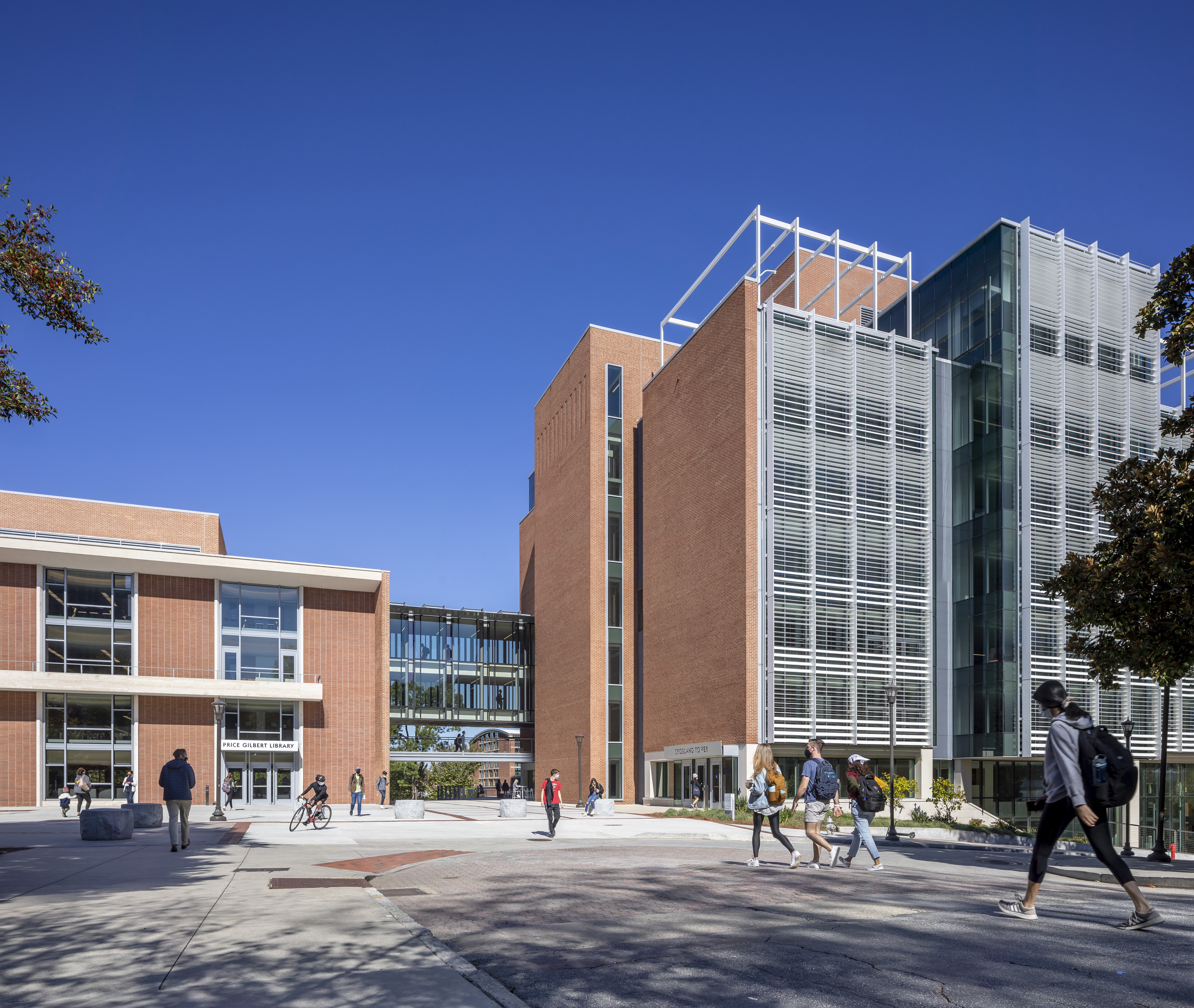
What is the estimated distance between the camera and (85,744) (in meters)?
49.4

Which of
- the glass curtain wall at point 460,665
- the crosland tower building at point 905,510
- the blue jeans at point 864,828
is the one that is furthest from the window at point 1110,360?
the blue jeans at point 864,828

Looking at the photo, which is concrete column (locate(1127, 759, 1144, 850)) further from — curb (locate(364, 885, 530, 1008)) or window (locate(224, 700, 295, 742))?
curb (locate(364, 885, 530, 1008))

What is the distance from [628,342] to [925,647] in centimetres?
2339

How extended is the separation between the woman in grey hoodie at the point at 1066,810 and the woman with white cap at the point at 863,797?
498cm

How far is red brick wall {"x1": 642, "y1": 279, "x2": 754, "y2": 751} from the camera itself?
138 ft

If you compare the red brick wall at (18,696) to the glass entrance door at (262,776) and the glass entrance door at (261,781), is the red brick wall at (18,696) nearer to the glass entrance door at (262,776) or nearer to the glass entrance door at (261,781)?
the glass entrance door at (262,776)

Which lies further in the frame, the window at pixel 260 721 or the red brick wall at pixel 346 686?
the red brick wall at pixel 346 686

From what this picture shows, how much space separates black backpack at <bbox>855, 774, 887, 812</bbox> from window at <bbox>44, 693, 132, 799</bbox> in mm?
45050

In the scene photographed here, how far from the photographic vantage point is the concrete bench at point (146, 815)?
85.9 ft

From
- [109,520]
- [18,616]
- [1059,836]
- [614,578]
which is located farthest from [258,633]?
[1059,836]

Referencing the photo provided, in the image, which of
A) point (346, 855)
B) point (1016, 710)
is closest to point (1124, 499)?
point (346, 855)

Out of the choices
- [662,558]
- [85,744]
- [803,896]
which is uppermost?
[662,558]

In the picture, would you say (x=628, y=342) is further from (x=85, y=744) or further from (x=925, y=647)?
(x=85, y=744)

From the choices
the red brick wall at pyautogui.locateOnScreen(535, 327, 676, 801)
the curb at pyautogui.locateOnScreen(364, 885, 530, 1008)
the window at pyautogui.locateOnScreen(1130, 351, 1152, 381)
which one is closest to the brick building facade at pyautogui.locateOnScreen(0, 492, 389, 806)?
the red brick wall at pyautogui.locateOnScreen(535, 327, 676, 801)
